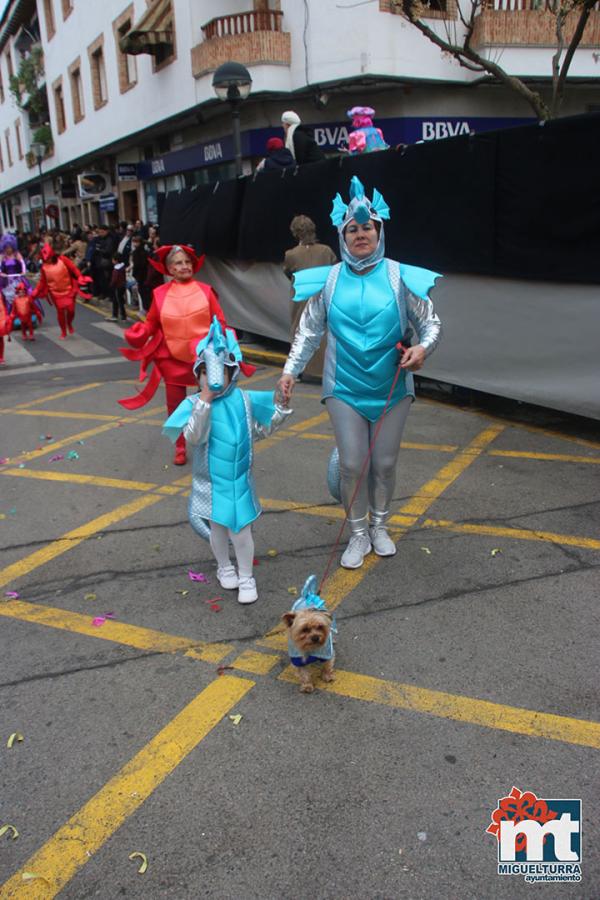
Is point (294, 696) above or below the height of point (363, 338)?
below

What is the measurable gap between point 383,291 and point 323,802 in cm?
254

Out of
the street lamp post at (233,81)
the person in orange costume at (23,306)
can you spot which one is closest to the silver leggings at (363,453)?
the street lamp post at (233,81)

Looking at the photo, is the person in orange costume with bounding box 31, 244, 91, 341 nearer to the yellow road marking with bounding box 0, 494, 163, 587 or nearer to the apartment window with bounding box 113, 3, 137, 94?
the yellow road marking with bounding box 0, 494, 163, 587

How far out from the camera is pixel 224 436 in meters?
3.81

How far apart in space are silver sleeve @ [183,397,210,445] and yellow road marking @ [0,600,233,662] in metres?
0.99

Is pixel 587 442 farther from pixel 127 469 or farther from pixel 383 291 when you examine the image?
Answer: pixel 127 469

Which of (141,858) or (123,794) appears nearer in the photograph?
(141,858)

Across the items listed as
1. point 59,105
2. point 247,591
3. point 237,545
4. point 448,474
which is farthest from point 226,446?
point 59,105

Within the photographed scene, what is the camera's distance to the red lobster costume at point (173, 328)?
607 cm

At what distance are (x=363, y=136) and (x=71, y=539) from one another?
254 inches

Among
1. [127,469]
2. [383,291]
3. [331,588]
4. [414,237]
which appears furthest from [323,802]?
[414,237]

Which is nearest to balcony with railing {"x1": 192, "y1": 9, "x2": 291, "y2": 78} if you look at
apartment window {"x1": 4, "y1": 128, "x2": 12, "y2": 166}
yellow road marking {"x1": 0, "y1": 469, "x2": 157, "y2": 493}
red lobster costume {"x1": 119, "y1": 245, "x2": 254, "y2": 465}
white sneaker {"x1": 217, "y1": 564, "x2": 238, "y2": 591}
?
red lobster costume {"x1": 119, "y1": 245, "x2": 254, "y2": 465}

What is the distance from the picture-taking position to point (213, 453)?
3.85 metres

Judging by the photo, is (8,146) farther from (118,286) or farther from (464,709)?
(464,709)
